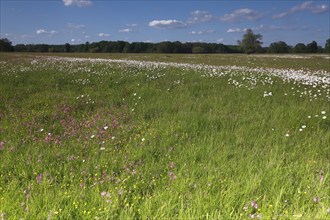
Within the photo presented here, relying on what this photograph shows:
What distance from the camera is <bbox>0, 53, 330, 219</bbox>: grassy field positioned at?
133 inches

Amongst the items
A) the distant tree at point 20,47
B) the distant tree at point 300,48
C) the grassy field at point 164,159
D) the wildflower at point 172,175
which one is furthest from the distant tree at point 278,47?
the wildflower at point 172,175

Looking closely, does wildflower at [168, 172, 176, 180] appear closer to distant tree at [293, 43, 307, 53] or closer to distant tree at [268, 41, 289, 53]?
distant tree at [268, 41, 289, 53]

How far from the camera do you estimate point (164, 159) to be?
16.1 ft

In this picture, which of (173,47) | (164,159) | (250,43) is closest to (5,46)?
(173,47)

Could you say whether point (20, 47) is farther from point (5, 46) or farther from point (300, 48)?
point (300, 48)

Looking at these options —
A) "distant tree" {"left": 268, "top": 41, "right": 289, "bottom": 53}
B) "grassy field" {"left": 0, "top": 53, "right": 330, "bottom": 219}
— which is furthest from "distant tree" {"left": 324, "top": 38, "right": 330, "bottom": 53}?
"grassy field" {"left": 0, "top": 53, "right": 330, "bottom": 219}

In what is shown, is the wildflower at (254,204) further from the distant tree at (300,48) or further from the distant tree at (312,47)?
the distant tree at (312,47)

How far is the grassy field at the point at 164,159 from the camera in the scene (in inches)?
133

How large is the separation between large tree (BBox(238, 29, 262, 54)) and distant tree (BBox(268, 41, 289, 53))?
496 cm

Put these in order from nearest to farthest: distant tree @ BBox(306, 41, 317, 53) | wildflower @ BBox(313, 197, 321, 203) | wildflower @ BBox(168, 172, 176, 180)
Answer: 1. wildflower @ BBox(313, 197, 321, 203)
2. wildflower @ BBox(168, 172, 176, 180)
3. distant tree @ BBox(306, 41, 317, 53)

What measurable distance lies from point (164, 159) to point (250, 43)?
384ft

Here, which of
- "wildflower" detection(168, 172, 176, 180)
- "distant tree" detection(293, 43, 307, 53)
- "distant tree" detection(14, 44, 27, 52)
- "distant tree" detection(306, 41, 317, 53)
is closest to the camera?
"wildflower" detection(168, 172, 176, 180)

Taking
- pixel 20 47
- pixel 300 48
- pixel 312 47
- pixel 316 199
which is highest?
pixel 312 47

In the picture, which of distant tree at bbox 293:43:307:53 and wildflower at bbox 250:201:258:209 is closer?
wildflower at bbox 250:201:258:209
